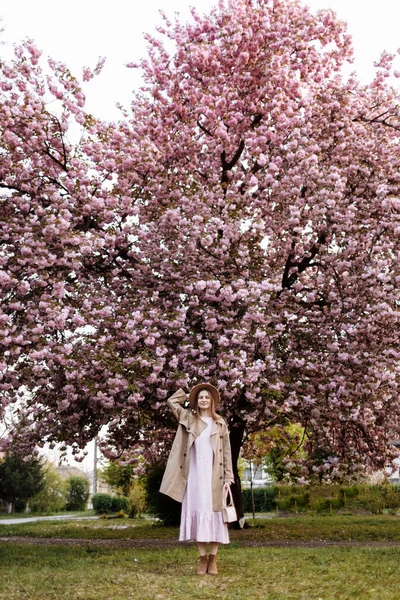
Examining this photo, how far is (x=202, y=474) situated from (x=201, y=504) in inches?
12.7

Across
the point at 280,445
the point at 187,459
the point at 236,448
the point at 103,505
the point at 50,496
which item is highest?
the point at 280,445

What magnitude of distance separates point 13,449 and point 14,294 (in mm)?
4640

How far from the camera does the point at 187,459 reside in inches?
308

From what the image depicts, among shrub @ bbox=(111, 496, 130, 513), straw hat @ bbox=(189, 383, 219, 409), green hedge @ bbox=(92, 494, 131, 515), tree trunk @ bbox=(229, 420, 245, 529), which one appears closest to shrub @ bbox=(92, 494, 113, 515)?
green hedge @ bbox=(92, 494, 131, 515)

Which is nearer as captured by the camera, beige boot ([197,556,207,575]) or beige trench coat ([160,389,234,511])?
beige trench coat ([160,389,234,511])

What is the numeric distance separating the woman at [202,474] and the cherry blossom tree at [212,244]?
3.58m

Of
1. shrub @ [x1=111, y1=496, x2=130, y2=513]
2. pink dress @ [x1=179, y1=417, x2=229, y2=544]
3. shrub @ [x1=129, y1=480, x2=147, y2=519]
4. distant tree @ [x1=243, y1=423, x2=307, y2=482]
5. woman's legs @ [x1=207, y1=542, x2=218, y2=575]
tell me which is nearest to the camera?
pink dress @ [x1=179, y1=417, x2=229, y2=544]

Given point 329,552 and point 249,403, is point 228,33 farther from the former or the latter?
point 329,552

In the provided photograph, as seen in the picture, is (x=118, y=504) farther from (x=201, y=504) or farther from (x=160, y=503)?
(x=201, y=504)

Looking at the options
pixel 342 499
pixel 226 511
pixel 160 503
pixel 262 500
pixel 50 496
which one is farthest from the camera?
pixel 50 496

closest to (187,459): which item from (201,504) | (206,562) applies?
(201,504)

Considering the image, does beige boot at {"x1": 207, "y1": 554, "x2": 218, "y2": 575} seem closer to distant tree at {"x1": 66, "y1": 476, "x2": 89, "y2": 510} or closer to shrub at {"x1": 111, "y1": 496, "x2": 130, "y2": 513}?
shrub at {"x1": 111, "y1": 496, "x2": 130, "y2": 513}

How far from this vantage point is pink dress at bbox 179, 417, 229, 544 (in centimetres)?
759

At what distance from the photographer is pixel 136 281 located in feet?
44.1
